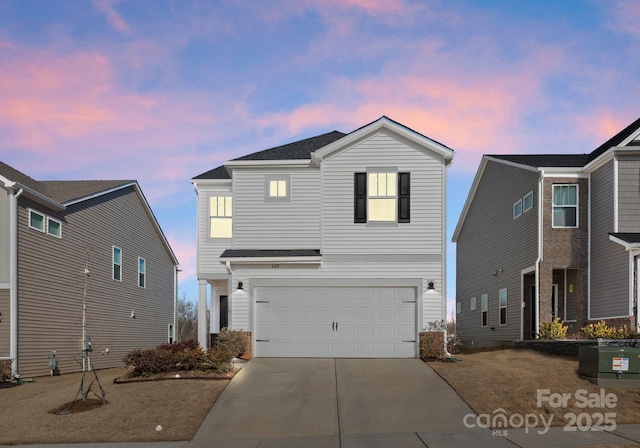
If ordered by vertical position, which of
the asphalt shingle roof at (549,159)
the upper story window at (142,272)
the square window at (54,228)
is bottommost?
the upper story window at (142,272)

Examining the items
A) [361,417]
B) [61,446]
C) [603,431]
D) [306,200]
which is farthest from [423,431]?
[306,200]

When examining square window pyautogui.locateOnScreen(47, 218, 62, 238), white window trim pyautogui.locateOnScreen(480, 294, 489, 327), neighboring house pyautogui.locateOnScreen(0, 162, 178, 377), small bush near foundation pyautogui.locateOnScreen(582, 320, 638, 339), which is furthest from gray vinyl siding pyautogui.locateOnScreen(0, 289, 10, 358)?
white window trim pyautogui.locateOnScreen(480, 294, 489, 327)

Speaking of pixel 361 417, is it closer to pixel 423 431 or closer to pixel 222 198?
pixel 423 431

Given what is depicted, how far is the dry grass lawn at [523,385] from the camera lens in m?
12.5

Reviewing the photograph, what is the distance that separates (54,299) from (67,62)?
8085mm

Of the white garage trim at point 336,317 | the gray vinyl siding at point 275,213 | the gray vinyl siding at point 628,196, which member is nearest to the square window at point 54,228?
the gray vinyl siding at point 275,213

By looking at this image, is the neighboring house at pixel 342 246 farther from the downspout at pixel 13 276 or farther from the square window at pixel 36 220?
the downspout at pixel 13 276

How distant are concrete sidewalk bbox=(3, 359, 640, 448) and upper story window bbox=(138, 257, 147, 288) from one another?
14435 millimetres

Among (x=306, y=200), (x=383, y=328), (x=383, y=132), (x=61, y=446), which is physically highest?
(x=383, y=132)

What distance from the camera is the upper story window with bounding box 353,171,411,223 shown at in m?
20.1

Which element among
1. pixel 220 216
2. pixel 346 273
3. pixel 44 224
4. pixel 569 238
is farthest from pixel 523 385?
pixel 44 224

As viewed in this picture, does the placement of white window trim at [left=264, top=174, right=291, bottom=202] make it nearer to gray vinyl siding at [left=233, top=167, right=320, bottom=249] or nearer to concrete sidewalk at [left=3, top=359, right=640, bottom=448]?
gray vinyl siding at [left=233, top=167, right=320, bottom=249]

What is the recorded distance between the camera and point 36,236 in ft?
67.4

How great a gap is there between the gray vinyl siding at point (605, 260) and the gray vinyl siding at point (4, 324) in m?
18.6
